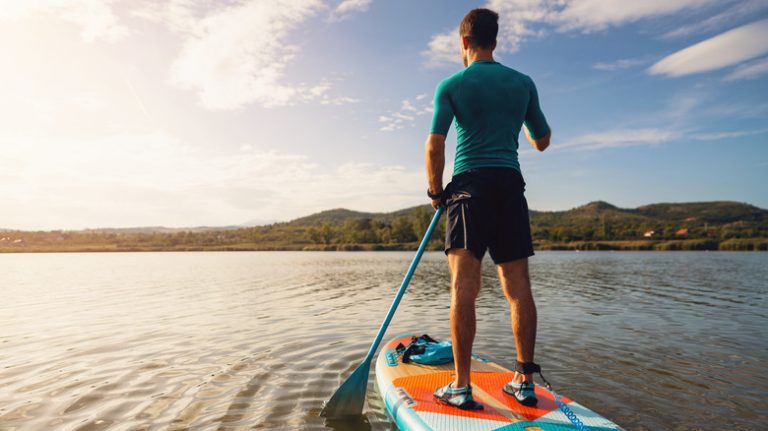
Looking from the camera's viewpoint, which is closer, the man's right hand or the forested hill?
the man's right hand

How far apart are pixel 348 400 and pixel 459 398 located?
140 centimetres

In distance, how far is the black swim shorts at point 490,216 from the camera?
4.10 meters

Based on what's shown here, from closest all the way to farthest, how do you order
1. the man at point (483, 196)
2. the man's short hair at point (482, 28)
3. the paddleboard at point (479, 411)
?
the paddleboard at point (479, 411)
the man at point (483, 196)
the man's short hair at point (482, 28)

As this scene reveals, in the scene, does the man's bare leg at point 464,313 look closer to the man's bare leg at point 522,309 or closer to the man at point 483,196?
the man at point 483,196

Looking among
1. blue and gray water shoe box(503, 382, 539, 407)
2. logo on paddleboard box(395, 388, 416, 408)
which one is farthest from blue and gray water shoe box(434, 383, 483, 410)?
blue and gray water shoe box(503, 382, 539, 407)

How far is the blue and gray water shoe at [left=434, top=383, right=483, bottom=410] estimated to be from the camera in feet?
13.0

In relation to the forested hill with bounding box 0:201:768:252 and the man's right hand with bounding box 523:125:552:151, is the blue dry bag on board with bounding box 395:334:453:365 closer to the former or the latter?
A: the man's right hand with bounding box 523:125:552:151

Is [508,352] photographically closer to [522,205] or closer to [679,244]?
[522,205]

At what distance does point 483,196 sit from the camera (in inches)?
161

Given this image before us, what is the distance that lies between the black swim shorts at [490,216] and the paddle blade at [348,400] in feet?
6.39

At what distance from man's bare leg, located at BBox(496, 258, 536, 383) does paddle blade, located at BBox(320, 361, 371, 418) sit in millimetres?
1749

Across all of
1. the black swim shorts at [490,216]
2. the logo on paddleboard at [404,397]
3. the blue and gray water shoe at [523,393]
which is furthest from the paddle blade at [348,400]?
the black swim shorts at [490,216]

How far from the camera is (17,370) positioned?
261 inches

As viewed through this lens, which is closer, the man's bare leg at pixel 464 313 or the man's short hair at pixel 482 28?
the man's bare leg at pixel 464 313
